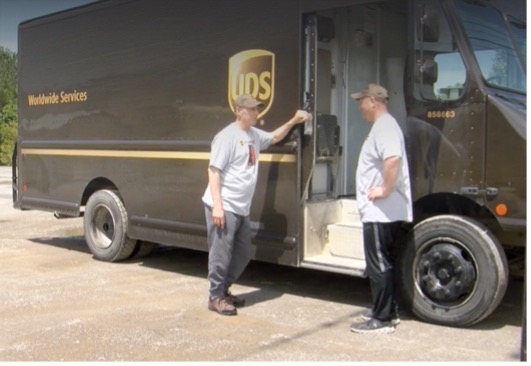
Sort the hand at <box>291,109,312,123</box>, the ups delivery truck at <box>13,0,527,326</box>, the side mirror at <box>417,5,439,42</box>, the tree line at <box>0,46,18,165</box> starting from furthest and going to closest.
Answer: the tree line at <box>0,46,18,165</box>, the hand at <box>291,109,312,123</box>, the side mirror at <box>417,5,439,42</box>, the ups delivery truck at <box>13,0,527,326</box>

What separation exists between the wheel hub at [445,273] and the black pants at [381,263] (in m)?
0.28

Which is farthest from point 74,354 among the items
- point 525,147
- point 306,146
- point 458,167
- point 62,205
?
point 62,205

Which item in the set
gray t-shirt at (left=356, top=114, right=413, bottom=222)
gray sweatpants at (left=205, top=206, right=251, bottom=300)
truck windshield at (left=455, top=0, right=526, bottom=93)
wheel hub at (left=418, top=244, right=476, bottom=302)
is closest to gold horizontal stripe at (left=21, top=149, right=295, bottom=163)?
gray sweatpants at (left=205, top=206, right=251, bottom=300)

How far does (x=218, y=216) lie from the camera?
576 centimetres

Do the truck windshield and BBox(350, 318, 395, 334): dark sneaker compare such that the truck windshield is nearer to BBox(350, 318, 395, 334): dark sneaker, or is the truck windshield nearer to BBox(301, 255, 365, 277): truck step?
BBox(301, 255, 365, 277): truck step

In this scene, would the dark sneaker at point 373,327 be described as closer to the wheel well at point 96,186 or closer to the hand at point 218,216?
the hand at point 218,216

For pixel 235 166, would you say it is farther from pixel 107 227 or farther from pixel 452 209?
pixel 107 227

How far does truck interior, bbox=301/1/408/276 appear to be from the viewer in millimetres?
6148

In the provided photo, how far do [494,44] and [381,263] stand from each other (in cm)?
195

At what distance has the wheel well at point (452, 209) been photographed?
556 cm

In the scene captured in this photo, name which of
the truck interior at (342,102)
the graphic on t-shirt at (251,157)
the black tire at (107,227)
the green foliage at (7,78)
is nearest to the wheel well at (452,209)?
the truck interior at (342,102)

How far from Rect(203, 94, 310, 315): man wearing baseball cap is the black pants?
1118 millimetres

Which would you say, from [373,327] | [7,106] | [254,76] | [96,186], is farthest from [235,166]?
[7,106]

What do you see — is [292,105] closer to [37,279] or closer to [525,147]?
[525,147]
